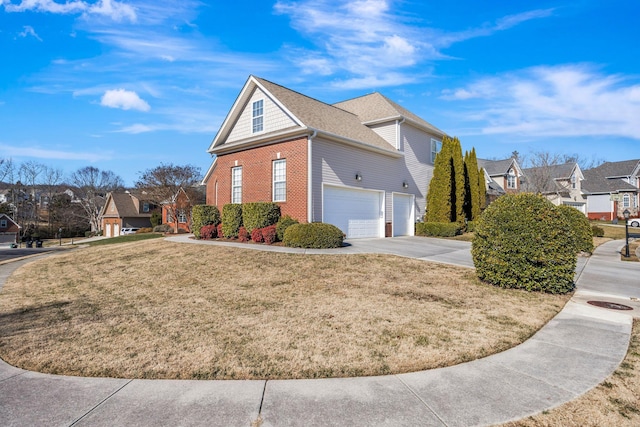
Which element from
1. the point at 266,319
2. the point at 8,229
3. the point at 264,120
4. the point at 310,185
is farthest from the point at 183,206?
the point at 266,319

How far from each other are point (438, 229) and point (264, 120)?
39.0 ft

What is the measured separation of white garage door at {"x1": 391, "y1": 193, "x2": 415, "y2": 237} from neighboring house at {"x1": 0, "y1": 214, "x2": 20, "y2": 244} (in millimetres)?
54033

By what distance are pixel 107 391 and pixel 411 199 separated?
19275mm

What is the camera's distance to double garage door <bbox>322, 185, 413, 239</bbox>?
15.5 meters

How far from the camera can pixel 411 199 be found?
20766 mm

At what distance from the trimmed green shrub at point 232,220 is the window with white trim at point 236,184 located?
1.56 metres

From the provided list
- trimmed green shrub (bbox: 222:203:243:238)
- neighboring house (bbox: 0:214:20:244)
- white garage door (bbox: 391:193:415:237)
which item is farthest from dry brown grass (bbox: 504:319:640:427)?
neighboring house (bbox: 0:214:20:244)

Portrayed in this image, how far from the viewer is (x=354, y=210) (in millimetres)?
16766

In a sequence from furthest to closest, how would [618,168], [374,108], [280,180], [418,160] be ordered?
[618,168] → [418,160] → [374,108] → [280,180]

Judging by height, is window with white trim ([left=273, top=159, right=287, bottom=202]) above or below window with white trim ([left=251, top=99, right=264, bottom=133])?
below

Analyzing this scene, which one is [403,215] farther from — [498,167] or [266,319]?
[498,167]

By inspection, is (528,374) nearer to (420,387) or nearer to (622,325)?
(420,387)

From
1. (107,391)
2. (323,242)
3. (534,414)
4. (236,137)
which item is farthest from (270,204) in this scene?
(534,414)

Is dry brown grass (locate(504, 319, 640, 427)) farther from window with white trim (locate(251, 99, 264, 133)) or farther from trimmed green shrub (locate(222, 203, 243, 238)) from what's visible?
window with white trim (locate(251, 99, 264, 133))
